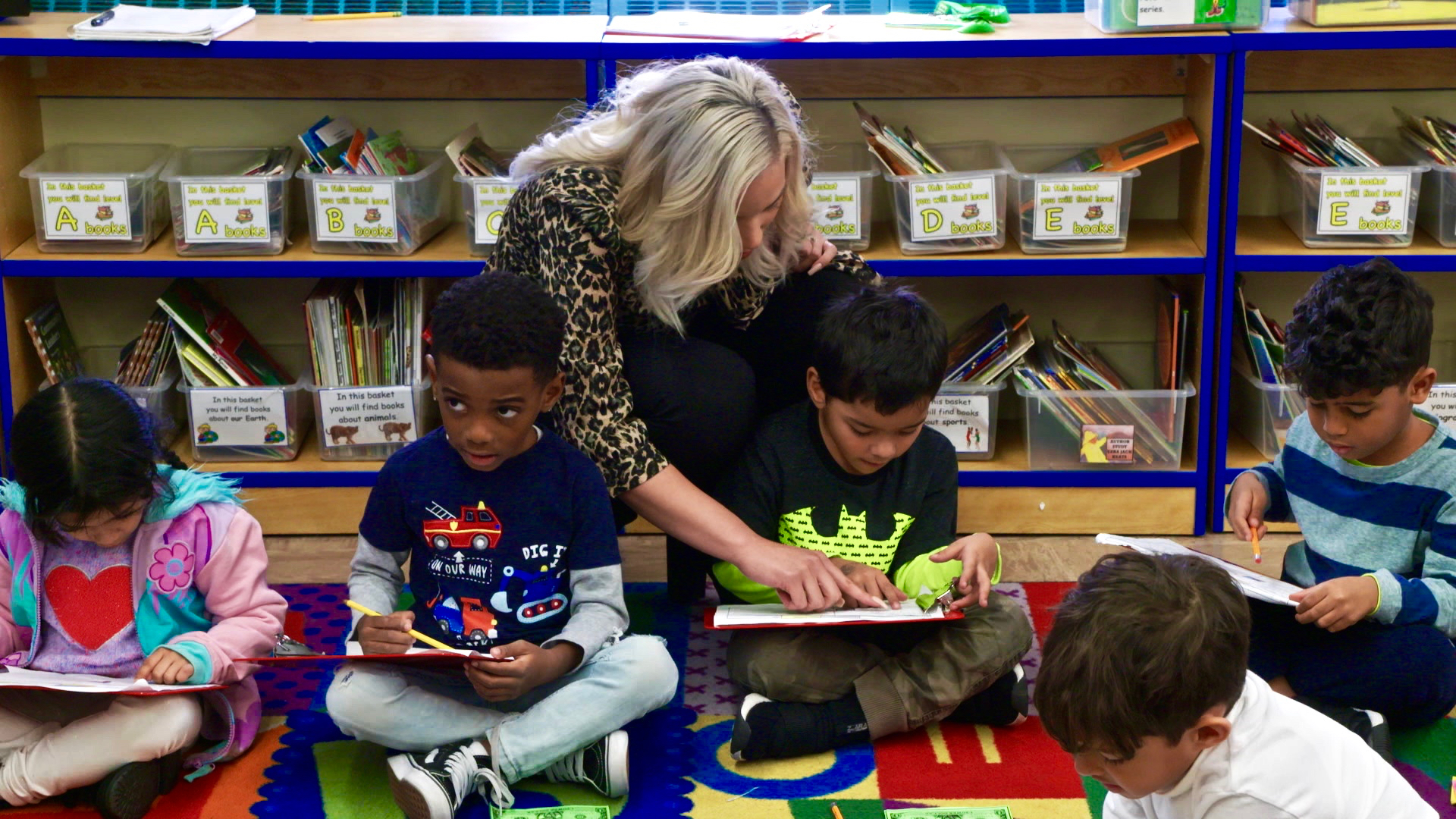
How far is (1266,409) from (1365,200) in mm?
354

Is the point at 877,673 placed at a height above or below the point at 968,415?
below

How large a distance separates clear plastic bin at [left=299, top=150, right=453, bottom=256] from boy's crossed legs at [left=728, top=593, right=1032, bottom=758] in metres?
0.92

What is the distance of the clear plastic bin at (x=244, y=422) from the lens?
2361mm

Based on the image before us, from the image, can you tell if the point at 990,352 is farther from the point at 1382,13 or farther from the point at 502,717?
the point at 502,717

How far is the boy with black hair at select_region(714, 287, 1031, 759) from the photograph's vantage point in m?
1.68

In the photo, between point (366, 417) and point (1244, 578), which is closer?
point (1244, 578)

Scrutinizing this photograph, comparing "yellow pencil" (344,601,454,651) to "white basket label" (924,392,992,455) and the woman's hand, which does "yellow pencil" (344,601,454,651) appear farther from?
"white basket label" (924,392,992,455)

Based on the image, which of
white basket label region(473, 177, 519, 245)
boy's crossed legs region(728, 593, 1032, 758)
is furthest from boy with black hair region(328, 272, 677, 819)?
white basket label region(473, 177, 519, 245)

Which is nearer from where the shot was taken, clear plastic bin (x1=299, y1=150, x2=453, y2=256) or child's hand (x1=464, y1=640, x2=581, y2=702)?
child's hand (x1=464, y1=640, x2=581, y2=702)

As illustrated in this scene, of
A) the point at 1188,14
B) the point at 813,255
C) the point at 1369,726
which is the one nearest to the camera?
the point at 1369,726

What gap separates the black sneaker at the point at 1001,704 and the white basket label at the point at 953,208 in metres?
0.76

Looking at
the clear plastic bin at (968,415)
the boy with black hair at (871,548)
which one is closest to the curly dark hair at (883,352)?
the boy with black hair at (871,548)

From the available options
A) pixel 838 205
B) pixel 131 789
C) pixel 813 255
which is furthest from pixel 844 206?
pixel 131 789

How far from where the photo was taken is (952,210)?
2.26 m
